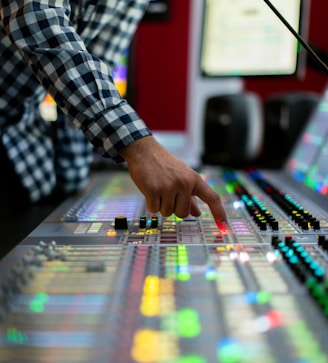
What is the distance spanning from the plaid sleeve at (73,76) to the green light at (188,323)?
1.30 ft

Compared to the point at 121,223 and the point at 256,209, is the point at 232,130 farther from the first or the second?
the point at 121,223

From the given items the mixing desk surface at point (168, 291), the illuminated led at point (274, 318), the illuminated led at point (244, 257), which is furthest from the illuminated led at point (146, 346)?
the illuminated led at point (244, 257)

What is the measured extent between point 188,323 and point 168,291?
0.27 ft

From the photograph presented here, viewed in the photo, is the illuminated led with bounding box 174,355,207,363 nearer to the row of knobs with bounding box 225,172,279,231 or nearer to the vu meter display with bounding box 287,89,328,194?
the row of knobs with bounding box 225,172,279,231

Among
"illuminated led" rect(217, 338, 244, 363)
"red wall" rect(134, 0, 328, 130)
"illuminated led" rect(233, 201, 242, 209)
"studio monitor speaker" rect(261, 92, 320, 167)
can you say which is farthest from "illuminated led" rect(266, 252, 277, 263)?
"red wall" rect(134, 0, 328, 130)

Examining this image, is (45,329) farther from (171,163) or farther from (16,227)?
(16,227)

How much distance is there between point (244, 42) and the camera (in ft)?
6.21

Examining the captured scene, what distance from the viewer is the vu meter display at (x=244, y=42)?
71.8 inches

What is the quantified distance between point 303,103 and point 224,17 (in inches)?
16.6

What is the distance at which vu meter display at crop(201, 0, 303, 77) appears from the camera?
182cm

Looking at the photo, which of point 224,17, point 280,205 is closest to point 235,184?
point 280,205

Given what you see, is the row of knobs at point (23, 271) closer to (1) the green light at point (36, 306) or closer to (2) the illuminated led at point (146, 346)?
(1) the green light at point (36, 306)

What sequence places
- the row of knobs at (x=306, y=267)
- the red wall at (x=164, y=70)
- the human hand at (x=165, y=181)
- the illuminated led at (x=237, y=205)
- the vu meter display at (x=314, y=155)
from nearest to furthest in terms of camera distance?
1. the row of knobs at (x=306, y=267)
2. the human hand at (x=165, y=181)
3. the illuminated led at (x=237, y=205)
4. the vu meter display at (x=314, y=155)
5. the red wall at (x=164, y=70)

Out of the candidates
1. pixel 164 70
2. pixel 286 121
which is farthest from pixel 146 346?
pixel 164 70
